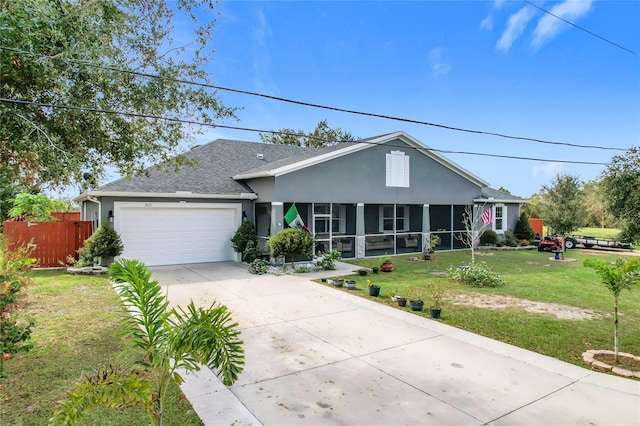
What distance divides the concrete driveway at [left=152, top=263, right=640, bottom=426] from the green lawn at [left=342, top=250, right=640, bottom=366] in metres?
0.71

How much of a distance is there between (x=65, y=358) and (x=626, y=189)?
42.5 ft

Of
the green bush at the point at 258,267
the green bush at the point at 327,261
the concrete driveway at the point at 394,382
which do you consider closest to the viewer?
the concrete driveway at the point at 394,382

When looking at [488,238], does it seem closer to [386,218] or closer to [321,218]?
[386,218]

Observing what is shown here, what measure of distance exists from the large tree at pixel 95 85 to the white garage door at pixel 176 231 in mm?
3842

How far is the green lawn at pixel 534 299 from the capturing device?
20.8 ft


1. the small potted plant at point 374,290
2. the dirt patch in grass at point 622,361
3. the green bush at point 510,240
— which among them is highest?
the green bush at point 510,240

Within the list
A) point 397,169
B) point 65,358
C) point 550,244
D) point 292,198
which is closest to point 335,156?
point 292,198

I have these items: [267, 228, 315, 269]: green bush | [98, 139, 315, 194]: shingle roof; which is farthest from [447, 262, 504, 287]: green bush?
[98, 139, 315, 194]: shingle roof

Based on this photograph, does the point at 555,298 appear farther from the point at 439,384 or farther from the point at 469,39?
the point at 469,39

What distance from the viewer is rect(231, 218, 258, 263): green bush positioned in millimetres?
14289

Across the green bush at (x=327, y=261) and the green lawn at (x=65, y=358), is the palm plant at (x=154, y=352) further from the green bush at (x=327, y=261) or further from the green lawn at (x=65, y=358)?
the green bush at (x=327, y=261)

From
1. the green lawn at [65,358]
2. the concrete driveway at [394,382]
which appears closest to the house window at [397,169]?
the concrete driveway at [394,382]

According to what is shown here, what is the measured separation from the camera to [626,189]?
30.9 feet

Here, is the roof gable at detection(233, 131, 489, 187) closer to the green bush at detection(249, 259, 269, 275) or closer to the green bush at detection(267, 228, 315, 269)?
the green bush at detection(267, 228, 315, 269)
